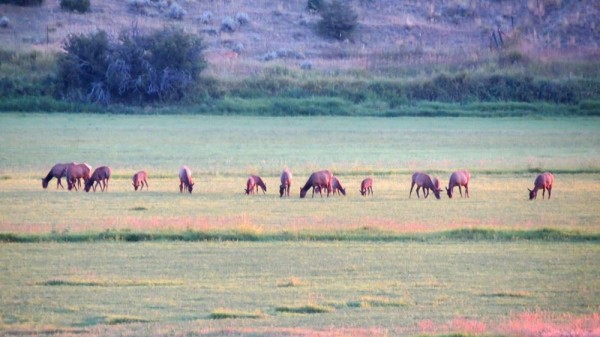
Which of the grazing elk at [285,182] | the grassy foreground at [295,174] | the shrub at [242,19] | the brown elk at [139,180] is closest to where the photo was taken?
the grassy foreground at [295,174]

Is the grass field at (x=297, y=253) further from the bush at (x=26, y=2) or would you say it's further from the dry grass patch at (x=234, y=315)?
the bush at (x=26, y=2)

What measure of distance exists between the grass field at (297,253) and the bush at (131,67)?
17810 millimetres

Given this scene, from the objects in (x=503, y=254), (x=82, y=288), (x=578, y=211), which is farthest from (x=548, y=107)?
(x=82, y=288)

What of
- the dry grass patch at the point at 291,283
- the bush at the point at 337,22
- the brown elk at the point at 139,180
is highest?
the bush at the point at 337,22

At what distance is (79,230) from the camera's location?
2367cm

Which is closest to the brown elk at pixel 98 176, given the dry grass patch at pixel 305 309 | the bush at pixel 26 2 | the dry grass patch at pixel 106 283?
the dry grass patch at pixel 106 283

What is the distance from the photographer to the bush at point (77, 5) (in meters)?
77.9

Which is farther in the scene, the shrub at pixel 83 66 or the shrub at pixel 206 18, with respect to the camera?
the shrub at pixel 206 18

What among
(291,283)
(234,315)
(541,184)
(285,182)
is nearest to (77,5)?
(285,182)

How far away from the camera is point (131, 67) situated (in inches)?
2457

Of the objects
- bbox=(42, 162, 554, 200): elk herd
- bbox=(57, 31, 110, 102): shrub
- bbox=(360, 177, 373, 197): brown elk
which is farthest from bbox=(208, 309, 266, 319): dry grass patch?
bbox=(57, 31, 110, 102): shrub

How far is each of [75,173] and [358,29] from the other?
170ft

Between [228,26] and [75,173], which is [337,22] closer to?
[228,26]

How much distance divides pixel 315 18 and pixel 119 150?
39.7 meters
